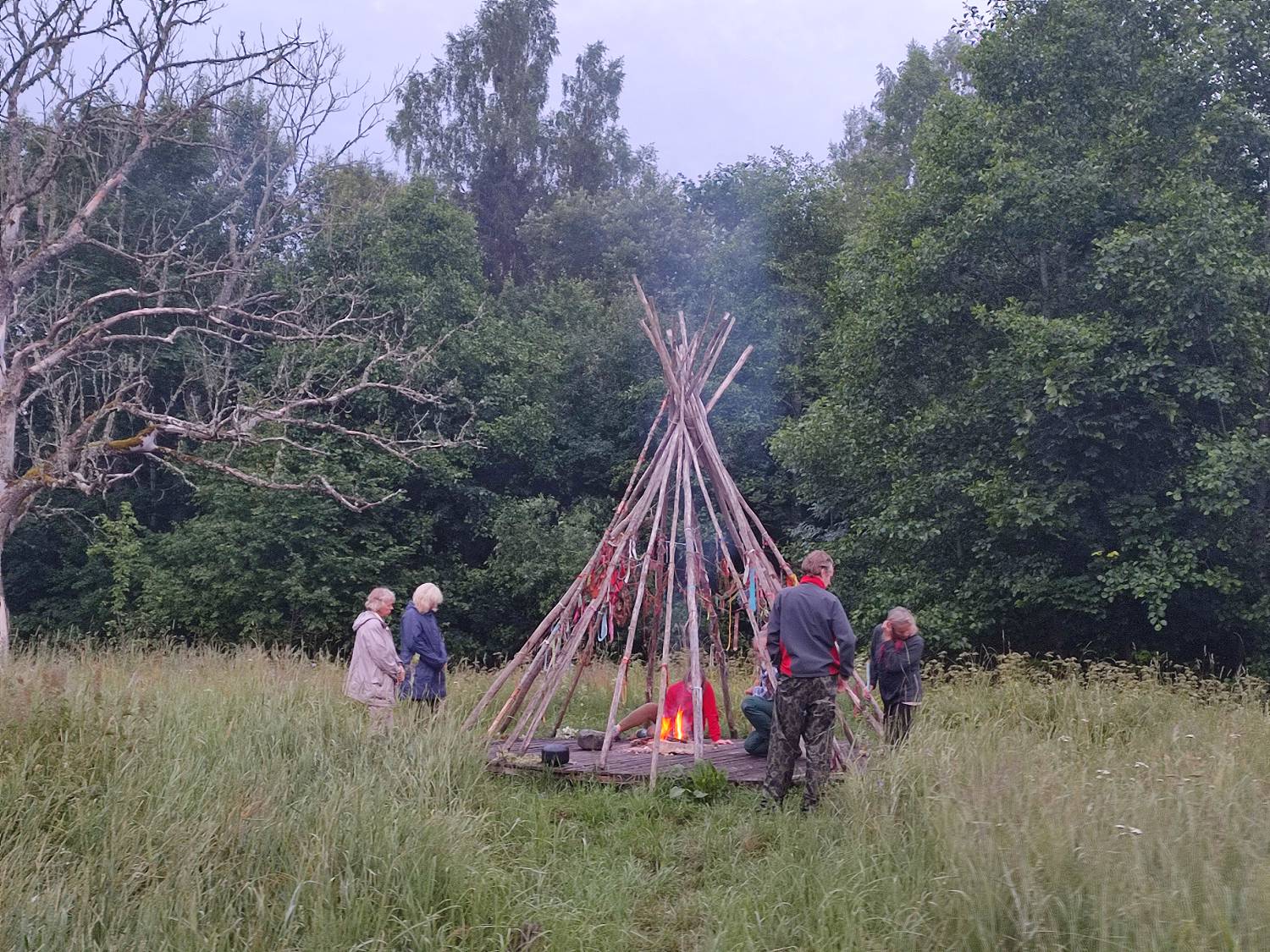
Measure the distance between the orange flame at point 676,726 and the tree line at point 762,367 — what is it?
4.35 m

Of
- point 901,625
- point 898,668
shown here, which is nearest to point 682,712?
point 898,668

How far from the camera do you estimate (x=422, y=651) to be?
23.9 feet

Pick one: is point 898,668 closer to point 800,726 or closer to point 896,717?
point 896,717

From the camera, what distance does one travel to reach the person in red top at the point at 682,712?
747 cm

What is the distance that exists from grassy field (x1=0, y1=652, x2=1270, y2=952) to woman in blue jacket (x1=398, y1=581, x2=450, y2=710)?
1.02 m

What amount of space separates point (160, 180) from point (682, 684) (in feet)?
48.8

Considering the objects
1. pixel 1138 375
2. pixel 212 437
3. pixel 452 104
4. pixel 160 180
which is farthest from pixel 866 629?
pixel 452 104

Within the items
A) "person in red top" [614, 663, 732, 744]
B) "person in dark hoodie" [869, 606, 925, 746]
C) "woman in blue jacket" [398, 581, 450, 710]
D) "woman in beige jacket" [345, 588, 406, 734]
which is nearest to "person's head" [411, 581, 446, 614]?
"woman in blue jacket" [398, 581, 450, 710]

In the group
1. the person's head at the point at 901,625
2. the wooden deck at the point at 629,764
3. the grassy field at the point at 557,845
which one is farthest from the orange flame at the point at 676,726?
the person's head at the point at 901,625

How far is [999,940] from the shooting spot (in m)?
3.52

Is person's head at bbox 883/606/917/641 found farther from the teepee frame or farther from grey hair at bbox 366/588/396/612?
grey hair at bbox 366/588/396/612

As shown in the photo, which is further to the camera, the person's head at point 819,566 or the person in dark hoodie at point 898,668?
the person in dark hoodie at point 898,668

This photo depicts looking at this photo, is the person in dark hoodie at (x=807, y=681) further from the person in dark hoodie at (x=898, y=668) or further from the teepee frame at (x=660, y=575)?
the person in dark hoodie at (x=898, y=668)

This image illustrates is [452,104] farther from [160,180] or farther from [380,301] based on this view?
[380,301]
